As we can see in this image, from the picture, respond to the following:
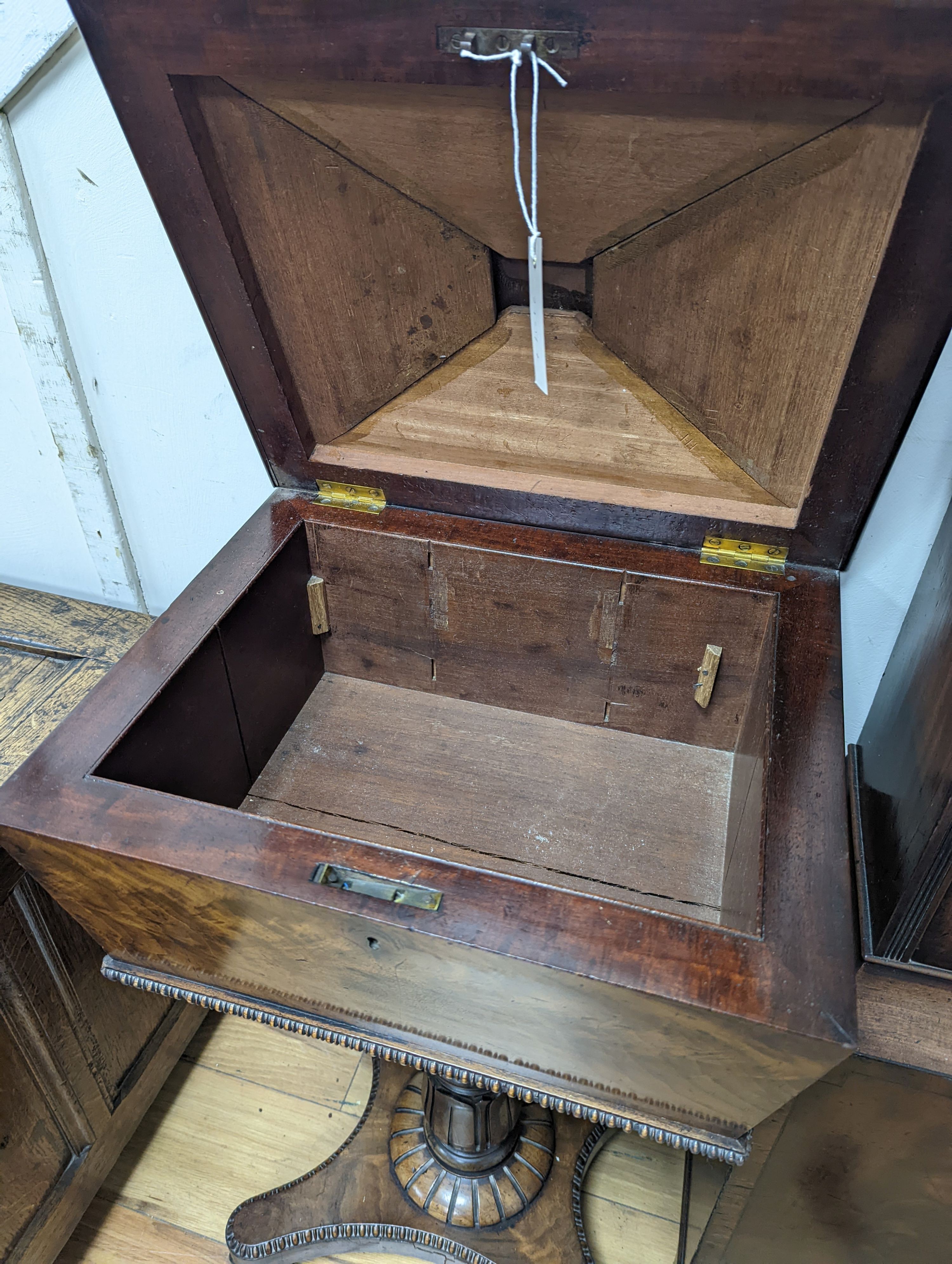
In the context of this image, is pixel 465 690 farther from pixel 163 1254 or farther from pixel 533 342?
pixel 163 1254

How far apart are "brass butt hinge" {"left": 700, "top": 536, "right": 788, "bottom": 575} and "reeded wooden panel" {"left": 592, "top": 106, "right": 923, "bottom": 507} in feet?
0.23

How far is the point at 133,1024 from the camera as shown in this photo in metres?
1.45

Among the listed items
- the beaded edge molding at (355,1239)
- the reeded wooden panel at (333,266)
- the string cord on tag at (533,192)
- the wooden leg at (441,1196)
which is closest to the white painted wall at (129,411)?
the reeded wooden panel at (333,266)

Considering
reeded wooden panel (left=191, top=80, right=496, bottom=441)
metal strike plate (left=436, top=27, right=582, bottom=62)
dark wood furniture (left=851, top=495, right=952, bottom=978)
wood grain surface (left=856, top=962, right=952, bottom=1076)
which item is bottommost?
wood grain surface (left=856, top=962, right=952, bottom=1076)

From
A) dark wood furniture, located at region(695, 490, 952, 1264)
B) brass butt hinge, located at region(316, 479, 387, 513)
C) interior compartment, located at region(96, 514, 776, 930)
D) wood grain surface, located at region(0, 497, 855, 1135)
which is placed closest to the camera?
wood grain surface, located at region(0, 497, 855, 1135)

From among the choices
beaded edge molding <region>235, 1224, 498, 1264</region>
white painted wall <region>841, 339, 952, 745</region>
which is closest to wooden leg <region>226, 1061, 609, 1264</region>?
beaded edge molding <region>235, 1224, 498, 1264</region>

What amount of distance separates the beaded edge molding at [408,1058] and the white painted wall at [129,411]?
29.9 inches

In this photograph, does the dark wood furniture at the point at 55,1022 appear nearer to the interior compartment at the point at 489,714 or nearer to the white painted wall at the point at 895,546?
the interior compartment at the point at 489,714

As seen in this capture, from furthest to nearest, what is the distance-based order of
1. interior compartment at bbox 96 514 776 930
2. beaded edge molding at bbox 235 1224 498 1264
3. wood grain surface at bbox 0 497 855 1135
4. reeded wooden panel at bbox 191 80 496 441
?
beaded edge molding at bbox 235 1224 498 1264 → interior compartment at bbox 96 514 776 930 → reeded wooden panel at bbox 191 80 496 441 → wood grain surface at bbox 0 497 855 1135

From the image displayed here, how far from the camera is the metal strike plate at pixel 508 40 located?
0.75 metres

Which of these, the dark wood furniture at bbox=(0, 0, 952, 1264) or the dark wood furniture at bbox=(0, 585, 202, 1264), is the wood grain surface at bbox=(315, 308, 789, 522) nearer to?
the dark wood furniture at bbox=(0, 0, 952, 1264)

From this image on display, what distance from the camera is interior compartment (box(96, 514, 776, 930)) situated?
1.09m

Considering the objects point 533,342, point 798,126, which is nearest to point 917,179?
point 798,126

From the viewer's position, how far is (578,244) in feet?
3.25
